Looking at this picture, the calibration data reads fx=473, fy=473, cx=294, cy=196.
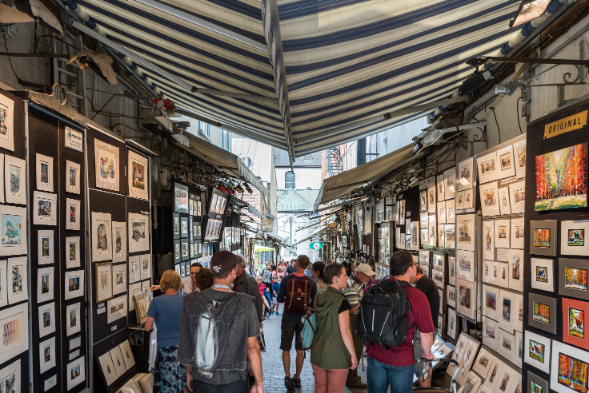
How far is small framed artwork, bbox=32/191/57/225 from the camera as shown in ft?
12.0

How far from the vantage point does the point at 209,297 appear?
3312mm

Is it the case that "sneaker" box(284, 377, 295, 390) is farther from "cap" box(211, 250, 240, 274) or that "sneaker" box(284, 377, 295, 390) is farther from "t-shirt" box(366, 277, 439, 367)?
"cap" box(211, 250, 240, 274)

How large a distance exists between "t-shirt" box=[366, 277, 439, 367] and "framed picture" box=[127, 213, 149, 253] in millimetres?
3385

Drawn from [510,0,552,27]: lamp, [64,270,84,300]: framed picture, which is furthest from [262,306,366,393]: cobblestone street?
[510,0,552,27]: lamp

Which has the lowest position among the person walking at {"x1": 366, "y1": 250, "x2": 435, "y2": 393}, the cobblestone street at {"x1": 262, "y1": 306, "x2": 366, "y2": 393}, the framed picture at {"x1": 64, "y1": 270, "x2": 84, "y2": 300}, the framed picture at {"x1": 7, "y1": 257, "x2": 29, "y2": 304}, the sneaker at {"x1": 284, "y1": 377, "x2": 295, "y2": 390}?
the cobblestone street at {"x1": 262, "y1": 306, "x2": 366, "y2": 393}

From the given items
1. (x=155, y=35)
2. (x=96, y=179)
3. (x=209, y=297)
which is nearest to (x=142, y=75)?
(x=96, y=179)

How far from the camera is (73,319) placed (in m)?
4.33

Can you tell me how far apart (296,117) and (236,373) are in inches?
114

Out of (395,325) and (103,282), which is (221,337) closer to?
(395,325)

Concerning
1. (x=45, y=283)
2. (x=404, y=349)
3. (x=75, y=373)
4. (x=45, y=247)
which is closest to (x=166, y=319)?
(x=75, y=373)

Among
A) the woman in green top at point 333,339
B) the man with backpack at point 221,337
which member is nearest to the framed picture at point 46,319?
the man with backpack at point 221,337

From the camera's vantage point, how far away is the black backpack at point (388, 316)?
152 inches

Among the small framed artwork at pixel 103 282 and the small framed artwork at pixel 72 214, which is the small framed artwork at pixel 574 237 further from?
the small framed artwork at pixel 103 282

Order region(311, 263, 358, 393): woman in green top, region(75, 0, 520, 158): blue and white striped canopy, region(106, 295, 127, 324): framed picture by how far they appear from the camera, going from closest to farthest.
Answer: region(75, 0, 520, 158): blue and white striped canopy
region(311, 263, 358, 393): woman in green top
region(106, 295, 127, 324): framed picture
